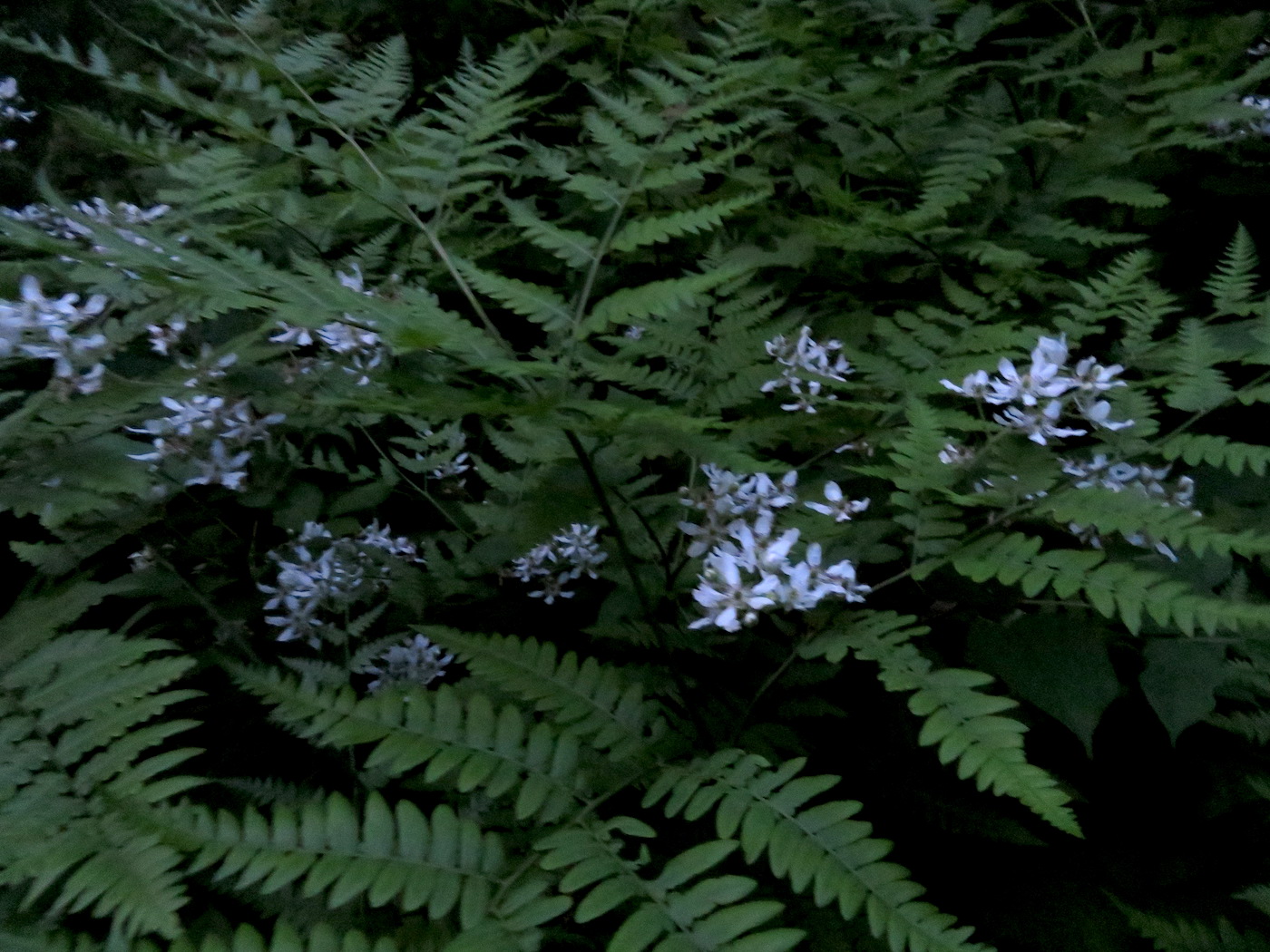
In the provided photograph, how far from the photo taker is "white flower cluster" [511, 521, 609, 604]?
1.59m

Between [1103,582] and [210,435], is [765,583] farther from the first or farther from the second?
[210,435]

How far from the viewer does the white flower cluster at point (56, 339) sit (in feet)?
4.51

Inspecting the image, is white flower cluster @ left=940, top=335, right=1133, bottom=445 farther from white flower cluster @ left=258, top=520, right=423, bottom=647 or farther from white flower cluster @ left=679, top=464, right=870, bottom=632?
white flower cluster @ left=258, top=520, right=423, bottom=647

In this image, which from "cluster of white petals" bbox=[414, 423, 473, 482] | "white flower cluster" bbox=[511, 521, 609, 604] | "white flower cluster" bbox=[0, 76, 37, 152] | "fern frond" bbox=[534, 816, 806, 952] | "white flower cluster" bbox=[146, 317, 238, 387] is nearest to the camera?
"fern frond" bbox=[534, 816, 806, 952]

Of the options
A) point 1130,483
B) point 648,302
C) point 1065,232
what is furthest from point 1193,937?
point 1065,232

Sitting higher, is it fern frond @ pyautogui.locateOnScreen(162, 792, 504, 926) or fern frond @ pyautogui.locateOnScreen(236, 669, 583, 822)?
fern frond @ pyautogui.locateOnScreen(236, 669, 583, 822)

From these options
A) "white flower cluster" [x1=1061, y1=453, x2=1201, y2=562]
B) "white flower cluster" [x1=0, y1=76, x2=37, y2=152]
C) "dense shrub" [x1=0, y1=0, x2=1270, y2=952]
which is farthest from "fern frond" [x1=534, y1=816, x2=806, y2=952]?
"white flower cluster" [x1=0, y1=76, x2=37, y2=152]

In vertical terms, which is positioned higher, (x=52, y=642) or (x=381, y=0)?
(x=381, y=0)

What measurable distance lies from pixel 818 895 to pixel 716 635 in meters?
0.50

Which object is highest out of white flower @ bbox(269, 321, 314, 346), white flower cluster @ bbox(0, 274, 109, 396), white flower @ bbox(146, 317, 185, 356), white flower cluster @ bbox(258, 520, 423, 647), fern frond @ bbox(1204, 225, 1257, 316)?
fern frond @ bbox(1204, 225, 1257, 316)

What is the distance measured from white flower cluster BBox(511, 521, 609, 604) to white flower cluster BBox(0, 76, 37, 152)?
2292mm

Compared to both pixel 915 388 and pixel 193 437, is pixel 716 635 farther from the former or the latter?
pixel 193 437

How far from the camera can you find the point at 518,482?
1.66m

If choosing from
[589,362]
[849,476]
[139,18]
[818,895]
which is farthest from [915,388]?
[139,18]
